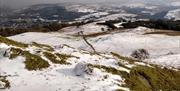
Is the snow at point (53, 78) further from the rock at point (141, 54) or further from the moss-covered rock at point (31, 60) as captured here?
the rock at point (141, 54)

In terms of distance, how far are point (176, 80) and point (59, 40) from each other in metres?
69.8

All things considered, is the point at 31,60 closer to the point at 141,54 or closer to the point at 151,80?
the point at 151,80

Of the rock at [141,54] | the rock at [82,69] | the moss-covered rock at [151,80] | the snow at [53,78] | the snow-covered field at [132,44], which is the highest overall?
the rock at [82,69]

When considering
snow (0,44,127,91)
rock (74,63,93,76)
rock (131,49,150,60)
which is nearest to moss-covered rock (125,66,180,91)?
snow (0,44,127,91)

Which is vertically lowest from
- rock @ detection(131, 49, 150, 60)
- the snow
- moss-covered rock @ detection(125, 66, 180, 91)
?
rock @ detection(131, 49, 150, 60)

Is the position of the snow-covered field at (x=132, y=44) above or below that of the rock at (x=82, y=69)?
below

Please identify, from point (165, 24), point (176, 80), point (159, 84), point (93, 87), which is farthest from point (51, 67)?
point (165, 24)

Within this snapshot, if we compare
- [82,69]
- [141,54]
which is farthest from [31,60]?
[141,54]

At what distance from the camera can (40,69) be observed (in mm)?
31453

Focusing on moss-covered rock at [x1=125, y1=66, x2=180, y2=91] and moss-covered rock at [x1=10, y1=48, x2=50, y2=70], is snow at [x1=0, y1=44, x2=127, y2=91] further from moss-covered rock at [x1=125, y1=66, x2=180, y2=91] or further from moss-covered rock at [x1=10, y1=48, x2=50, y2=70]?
moss-covered rock at [x1=125, y1=66, x2=180, y2=91]

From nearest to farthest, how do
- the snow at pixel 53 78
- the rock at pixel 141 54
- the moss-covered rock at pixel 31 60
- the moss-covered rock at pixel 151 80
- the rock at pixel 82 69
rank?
the snow at pixel 53 78 → the moss-covered rock at pixel 151 80 → the rock at pixel 82 69 → the moss-covered rock at pixel 31 60 → the rock at pixel 141 54

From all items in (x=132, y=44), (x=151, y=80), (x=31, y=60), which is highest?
(x=31, y=60)

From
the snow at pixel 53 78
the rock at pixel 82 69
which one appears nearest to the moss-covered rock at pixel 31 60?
the snow at pixel 53 78

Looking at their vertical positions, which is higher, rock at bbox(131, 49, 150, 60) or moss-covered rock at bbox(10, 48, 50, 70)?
moss-covered rock at bbox(10, 48, 50, 70)
